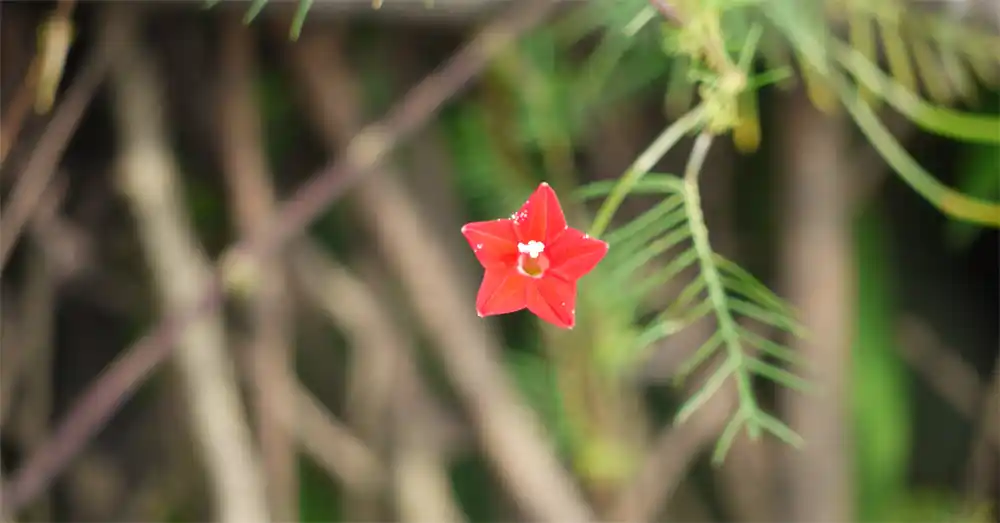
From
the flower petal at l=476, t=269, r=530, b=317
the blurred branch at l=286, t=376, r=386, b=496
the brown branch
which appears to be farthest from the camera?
the blurred branch at l=286, t=376, r=386, b=496

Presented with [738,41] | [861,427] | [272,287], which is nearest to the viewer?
[738,41]

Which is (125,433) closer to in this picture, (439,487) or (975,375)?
(439,487)

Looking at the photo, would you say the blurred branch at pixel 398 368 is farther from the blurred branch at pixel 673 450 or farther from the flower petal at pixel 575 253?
the flower petal at pixel 575 253

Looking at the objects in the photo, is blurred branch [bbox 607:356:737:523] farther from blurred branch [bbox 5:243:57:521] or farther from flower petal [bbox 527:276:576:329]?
blurred branch [bbox 5:243:57:521]

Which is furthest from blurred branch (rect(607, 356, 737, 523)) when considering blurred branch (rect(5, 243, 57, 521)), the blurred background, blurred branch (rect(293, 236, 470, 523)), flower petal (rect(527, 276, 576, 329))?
blurred branch (rect(5, 243, 57, 521))

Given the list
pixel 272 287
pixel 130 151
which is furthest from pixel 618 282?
pixel 130 151

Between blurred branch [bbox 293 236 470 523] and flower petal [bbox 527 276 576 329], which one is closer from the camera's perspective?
flower petal [bbox 527 276 576 329]
